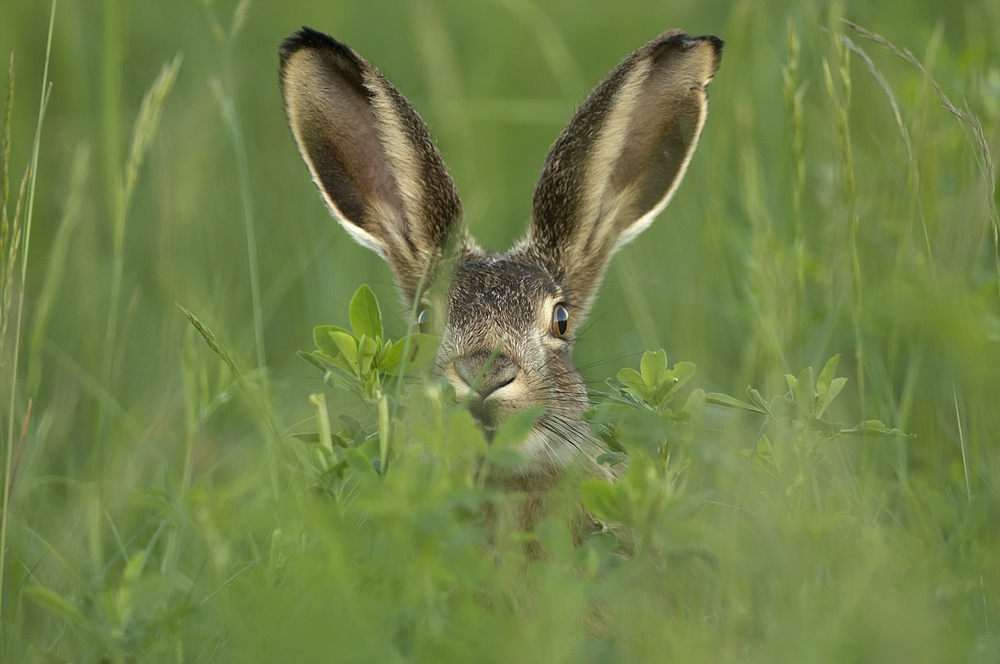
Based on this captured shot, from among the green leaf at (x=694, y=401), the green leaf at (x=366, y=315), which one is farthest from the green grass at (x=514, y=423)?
the green leaf at (x=366, y=315)

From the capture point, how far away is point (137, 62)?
805 cm

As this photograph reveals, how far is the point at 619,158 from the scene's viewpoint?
200 inches

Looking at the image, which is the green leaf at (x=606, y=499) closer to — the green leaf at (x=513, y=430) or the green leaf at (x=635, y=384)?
the green leaf at (x=513, y=430)

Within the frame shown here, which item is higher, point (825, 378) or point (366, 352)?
point (366, 352)

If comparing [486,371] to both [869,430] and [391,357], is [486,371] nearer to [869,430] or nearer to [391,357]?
[391,357]

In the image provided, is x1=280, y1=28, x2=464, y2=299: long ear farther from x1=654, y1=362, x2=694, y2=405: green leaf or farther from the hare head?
x1=654, y1=362, x2=694, y2=405: green leaf

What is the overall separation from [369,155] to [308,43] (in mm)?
617

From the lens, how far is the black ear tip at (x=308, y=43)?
4410 millimetres

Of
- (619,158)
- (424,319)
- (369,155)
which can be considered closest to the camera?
(424,319)

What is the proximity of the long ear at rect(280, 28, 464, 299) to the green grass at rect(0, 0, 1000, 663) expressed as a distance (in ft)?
1.11

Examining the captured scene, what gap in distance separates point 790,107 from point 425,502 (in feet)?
7.22

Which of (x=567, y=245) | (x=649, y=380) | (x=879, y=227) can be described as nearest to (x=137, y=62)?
(x=567, y=245)

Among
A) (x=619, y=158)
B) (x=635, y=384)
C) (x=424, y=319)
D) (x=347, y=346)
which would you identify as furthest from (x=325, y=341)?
(x=619, y=158)

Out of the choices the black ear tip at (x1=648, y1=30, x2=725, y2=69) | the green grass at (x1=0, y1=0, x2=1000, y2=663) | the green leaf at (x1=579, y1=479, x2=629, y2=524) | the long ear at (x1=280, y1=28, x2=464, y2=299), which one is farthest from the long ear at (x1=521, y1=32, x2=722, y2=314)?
the green leaf at (x1=579, y1=479, x2=629, y2=524)
